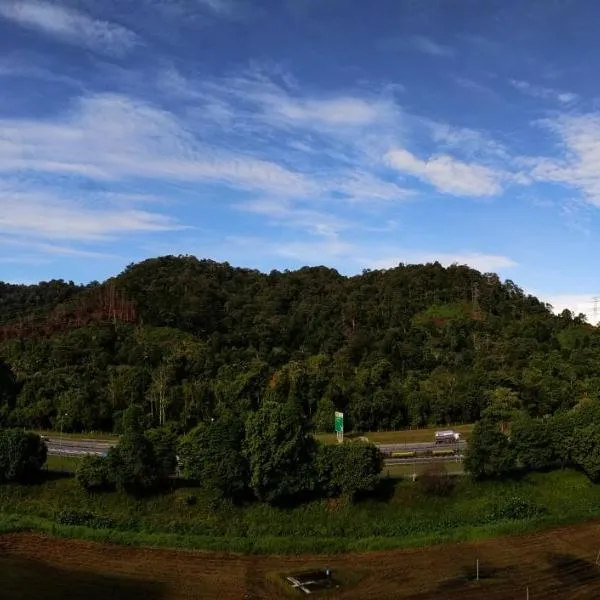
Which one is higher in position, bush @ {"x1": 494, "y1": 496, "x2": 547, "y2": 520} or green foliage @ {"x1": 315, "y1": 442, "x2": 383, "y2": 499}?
green foliage @ {"x1": 315, "y1": 442, "x2": 383, "y2": 499}

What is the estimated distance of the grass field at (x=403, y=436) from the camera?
58172mm

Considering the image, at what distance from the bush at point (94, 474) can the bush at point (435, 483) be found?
20.4 metres

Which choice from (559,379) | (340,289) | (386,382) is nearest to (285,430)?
(386,382)

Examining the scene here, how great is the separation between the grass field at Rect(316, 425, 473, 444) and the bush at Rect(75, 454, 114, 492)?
23416mm

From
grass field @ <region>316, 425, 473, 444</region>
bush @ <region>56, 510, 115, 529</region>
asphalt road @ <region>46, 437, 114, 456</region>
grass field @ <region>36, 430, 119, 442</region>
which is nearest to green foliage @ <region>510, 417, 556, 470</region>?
grass field @ <region>316, 425, 473, 444</region>

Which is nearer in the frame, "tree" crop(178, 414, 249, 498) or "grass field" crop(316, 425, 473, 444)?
"tree" crop(178, 414, 249, 498)

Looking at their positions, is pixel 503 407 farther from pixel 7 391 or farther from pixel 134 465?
pixel 7 391

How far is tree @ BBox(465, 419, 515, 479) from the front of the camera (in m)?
38.8

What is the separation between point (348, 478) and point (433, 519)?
558cm

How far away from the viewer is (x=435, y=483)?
38.4m

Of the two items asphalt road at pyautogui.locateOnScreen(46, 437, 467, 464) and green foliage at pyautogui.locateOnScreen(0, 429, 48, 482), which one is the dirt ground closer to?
green foliage at pyautogui.locateOnScreen(0, 429, 48, 482)

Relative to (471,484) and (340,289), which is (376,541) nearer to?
(471,484)

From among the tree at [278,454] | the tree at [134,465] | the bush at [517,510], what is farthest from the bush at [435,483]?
the tree at [134,465]

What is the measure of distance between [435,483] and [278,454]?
34.7 ft
